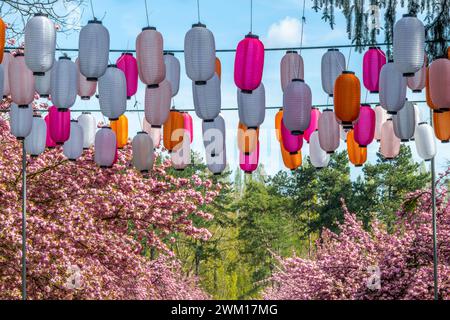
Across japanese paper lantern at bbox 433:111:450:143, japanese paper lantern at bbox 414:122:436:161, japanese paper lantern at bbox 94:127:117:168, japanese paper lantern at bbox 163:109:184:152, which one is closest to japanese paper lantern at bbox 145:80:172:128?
japanese paper lantern at bbox 163:109:184:152

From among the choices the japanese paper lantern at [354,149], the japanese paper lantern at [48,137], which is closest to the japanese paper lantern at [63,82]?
the japanese paper lantern at [48,137]

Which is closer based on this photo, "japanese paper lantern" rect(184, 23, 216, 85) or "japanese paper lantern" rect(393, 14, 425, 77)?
"japanese paper lantern" rect(393, 14, 425, 77)

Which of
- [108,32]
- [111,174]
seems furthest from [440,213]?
[108,32]

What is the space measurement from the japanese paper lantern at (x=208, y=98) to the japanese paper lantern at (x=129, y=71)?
106 cm

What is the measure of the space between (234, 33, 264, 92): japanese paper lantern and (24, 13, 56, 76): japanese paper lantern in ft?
6.03

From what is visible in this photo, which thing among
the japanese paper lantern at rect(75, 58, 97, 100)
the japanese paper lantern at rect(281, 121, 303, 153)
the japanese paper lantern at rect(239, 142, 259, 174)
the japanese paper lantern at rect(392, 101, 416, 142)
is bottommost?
the japanese paper lantern at rect(239, 142, 259, 174)

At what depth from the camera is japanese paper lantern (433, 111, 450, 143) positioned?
365 inches

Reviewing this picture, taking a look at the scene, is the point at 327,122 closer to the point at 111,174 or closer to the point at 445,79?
the point at 445,79

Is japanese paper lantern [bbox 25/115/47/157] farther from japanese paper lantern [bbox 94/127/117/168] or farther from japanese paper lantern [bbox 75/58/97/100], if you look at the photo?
japanese paper lantern [bbox 75/58/97/100]

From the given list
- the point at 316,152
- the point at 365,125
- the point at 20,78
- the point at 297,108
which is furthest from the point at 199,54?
the point at 316,152

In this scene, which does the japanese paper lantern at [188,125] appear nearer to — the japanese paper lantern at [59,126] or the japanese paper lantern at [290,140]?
the japanese paper lantern at [290,140]

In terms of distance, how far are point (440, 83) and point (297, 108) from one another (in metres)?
1.43

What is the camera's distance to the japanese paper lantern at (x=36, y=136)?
1065 cm

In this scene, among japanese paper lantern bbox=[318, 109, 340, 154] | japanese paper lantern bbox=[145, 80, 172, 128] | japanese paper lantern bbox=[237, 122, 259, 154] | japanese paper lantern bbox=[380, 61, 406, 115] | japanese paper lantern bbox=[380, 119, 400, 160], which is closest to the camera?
japanese paper lantern bbox=[380, 61, 406, 115]
